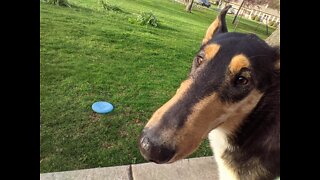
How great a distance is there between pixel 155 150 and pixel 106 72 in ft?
11.1

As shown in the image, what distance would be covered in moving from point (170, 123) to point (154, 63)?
390 cm

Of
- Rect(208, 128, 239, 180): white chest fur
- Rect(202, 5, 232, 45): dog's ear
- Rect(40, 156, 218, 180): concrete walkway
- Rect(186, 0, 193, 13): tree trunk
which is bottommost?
Rect(40, 156, 218, 180): concrete walkway

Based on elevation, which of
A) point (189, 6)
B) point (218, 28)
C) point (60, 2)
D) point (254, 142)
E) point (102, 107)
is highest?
point (218, 28)

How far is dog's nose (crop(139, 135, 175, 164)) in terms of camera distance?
1.47m

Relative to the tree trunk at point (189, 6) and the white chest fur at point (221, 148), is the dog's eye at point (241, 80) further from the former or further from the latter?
the tree trunk at point (189, 6)

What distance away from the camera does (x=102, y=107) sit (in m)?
3.85

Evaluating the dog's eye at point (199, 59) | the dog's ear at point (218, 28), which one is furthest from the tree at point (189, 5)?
the dog's eye at point (199, 59)

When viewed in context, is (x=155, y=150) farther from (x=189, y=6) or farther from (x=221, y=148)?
(x=189, y=6)

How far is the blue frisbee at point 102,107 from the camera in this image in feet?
12.4

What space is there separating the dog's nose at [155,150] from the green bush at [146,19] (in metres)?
5.05

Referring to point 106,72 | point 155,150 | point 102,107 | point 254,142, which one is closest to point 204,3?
point 106,72

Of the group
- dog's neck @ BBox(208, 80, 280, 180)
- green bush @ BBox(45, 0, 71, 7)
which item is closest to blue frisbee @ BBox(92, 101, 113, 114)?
dog's neck @ BBox(208, 80, 280, 180)

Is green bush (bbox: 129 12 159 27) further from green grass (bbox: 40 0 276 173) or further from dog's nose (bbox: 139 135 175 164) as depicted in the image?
dog's nose (bbox: 139 135 175 164)
